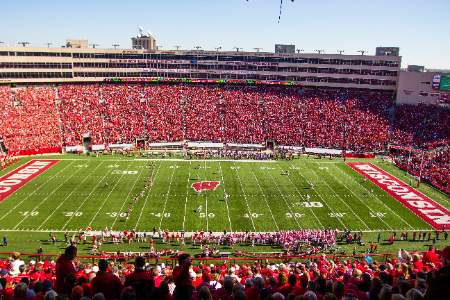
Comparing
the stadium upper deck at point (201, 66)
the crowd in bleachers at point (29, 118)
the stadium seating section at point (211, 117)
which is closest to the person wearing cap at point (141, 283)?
the stadium seating section at point (211, 117)

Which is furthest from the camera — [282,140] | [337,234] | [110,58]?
[110,58]

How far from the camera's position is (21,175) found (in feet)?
128

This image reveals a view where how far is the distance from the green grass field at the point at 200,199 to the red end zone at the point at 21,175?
81 centimetres

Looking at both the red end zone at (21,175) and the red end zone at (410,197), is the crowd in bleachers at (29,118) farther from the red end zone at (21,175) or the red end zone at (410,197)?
the red end zone at (410,197)

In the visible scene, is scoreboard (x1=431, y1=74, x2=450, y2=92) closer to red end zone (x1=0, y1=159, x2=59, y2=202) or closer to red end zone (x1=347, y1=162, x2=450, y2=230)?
red end zone (x1=347, y1=162, x2=450, y2=230)

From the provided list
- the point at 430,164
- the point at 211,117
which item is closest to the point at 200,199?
the point at 430,164

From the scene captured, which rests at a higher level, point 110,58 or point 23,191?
point 110,58

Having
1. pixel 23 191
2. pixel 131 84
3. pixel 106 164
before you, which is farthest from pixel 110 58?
pixel 23 191

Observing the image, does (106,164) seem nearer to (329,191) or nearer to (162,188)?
(162,188)

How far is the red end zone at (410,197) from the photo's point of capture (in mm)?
30739

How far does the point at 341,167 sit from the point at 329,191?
9348 mm

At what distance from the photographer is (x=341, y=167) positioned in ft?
148

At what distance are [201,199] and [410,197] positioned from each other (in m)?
17.6

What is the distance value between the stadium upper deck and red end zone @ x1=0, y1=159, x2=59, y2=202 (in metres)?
22.0
